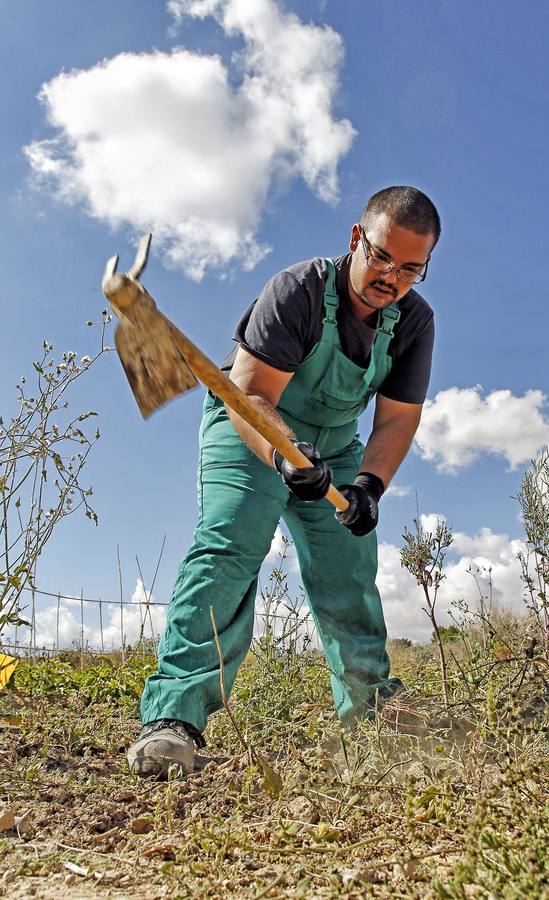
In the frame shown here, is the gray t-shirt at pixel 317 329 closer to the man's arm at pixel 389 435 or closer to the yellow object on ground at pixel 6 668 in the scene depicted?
the man's arm at pixel 389 435

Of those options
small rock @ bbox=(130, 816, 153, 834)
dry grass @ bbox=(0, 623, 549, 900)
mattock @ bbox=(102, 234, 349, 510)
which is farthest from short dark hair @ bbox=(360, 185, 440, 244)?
small rock @ bbox=(130, 816, 153, 834)

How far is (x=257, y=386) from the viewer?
2797mm

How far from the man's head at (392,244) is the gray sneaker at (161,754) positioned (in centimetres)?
176

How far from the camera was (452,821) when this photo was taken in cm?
162

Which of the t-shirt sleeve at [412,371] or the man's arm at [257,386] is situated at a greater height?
the t-shirt sleeve at [412,371]

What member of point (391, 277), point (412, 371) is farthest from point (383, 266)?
point (412, 371)

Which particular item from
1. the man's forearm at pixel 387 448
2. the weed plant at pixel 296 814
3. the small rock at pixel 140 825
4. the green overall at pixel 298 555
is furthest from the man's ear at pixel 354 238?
the small rock at pixel 140 825

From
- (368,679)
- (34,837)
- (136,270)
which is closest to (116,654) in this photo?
(368,679)

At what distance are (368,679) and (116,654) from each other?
3.59 meters

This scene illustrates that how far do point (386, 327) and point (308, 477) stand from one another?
0.90 m

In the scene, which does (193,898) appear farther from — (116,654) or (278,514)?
A: (116,654)

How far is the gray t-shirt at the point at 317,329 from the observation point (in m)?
2.82

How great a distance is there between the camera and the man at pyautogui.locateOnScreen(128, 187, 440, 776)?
261 cm

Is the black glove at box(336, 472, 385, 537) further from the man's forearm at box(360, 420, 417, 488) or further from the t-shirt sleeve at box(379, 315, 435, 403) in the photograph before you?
the t-shirt sleeve at box(379, 315, 435, 403)
